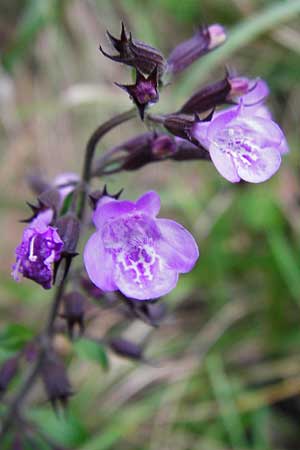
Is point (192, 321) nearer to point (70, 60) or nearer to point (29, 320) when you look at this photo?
point (29, 320)

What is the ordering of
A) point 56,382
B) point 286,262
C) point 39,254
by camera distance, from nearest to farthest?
1. point 39,254
2. point 56,382
3. point 286,262

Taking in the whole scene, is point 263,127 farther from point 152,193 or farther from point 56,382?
point 56,382

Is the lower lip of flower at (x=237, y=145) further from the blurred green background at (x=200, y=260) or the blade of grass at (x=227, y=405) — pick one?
the blade of grass at (x=227, y=405)

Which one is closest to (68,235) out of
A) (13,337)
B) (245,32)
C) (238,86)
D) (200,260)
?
(238,86)

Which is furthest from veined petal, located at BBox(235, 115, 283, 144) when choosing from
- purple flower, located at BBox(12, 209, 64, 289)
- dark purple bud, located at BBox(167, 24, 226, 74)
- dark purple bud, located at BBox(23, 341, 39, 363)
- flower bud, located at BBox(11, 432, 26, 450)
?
flower bud, located at BBox(11, 432, 26, 450)

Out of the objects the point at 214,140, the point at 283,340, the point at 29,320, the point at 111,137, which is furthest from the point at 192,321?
the point at 214,140
